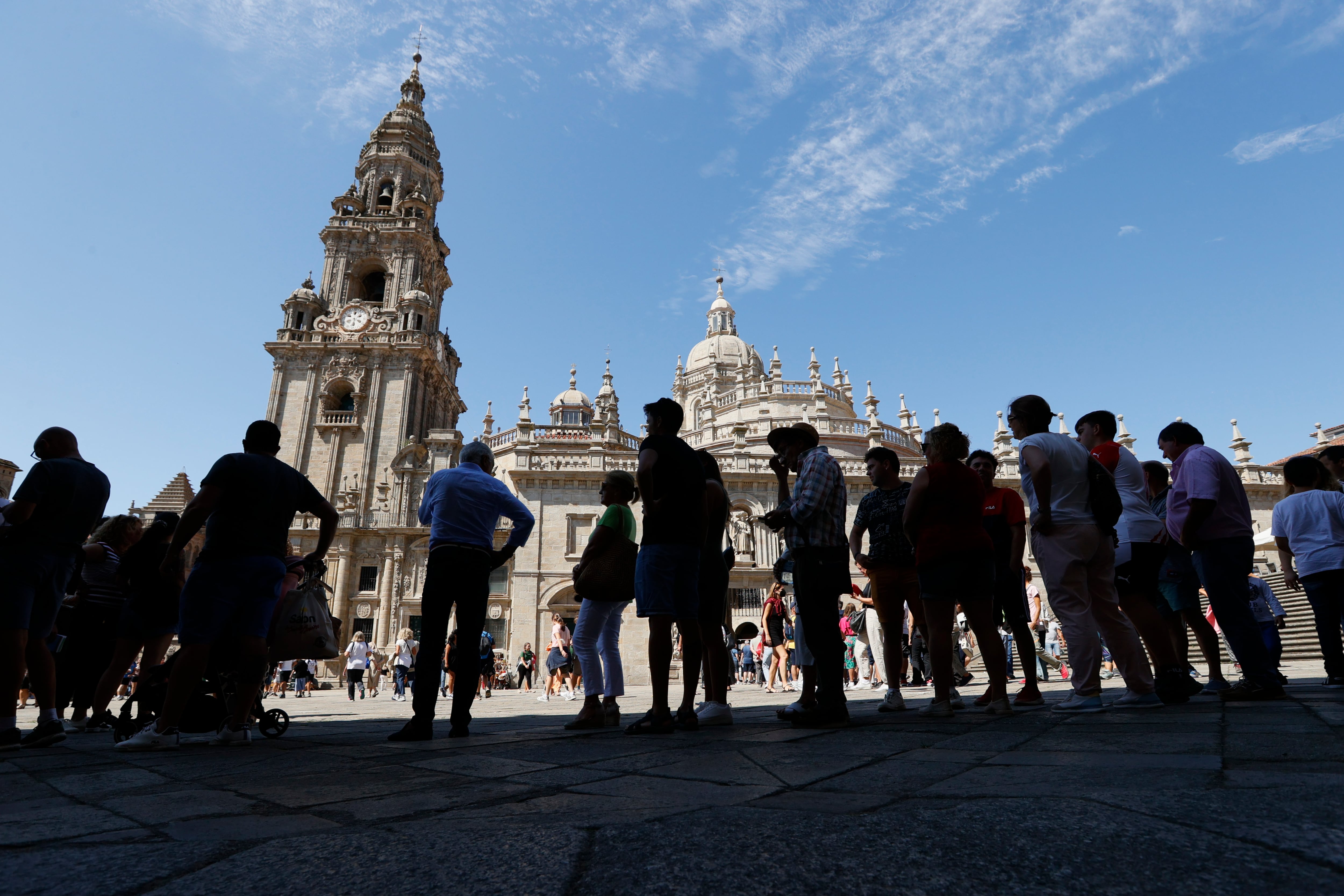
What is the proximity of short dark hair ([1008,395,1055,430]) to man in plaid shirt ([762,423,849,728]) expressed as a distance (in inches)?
52.6

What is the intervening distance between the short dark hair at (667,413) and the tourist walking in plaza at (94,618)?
177 inches

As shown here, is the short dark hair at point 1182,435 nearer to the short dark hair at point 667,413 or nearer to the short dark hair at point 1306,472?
the short dark hair at point 1306,472

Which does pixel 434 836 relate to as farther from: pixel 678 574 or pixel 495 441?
pixel 495 441

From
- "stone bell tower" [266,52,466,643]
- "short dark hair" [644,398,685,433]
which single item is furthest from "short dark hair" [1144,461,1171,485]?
"stone bell tower" [266,52,466,643]

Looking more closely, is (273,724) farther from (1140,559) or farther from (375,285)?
(375,285)

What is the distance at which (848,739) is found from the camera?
11.1 ft

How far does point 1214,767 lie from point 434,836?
2083 millimetres

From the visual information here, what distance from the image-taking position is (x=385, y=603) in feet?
105

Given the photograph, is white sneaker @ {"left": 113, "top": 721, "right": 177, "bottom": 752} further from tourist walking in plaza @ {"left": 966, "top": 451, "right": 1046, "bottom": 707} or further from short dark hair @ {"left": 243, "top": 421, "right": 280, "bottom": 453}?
tourist walking in plaza @ {"left": 966, "top": 451, "right": 1046, "bottom": 707}

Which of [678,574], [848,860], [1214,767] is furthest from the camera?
[678,574]

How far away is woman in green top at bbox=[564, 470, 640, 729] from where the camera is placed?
501cm

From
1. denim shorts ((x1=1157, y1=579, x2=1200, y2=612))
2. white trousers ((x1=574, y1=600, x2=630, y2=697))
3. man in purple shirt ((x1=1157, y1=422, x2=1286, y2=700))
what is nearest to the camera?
man in purple shirt ((x1=1157, y1=422, x2=1286, y2=700))

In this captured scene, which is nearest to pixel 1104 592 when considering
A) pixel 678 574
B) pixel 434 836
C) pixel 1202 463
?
pixel 1202 463

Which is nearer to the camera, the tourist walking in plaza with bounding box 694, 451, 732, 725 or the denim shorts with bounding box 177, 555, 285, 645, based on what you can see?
the denim shorts with bounding box 177, 555, 285, 645
